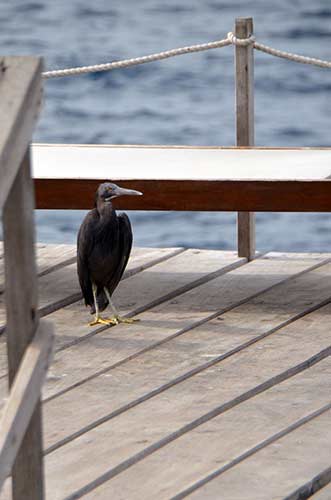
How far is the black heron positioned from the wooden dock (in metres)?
0.12

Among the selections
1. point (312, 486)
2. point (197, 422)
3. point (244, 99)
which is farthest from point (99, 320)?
point (312, 486)

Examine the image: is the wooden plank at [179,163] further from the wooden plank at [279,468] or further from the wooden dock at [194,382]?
the wooden plank at [279,468]

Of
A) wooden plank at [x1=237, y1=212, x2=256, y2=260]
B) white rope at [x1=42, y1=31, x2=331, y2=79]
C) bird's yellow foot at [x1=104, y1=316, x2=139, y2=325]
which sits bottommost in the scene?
bird's yellow foot at [x1=104, y1=316, x2=139, y2=325]

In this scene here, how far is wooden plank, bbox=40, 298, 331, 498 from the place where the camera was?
11.1ft

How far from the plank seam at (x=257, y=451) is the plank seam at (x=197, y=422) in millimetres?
204

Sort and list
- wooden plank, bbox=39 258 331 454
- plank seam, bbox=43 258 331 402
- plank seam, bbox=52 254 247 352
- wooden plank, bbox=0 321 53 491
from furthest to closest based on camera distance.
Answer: plank seam, bbox=52 254 247 352, plank seam, bbox=43 258 331 402, wooden plank, bbox=39 258 331 454, wooden plank, bbox=0 321 53 491

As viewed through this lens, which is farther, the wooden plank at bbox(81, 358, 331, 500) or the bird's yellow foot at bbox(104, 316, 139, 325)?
the bird's yellow foot at bbox(104, 316, 139, 325)

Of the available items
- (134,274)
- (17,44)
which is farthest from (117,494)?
(17,44)

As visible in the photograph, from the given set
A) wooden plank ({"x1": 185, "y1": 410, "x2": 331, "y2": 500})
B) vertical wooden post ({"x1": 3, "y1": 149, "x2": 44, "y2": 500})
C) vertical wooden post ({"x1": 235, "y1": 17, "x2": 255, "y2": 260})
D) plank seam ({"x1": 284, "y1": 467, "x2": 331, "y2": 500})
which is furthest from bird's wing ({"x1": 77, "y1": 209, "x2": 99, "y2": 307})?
Answer: vertical wooden post ({"x1": 3, "y1": 149, "x2": 44, "y2": 500})

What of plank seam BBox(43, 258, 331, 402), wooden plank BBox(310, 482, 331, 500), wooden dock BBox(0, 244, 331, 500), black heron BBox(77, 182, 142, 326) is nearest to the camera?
wooden plank BBox(310, 482, 331, 500)

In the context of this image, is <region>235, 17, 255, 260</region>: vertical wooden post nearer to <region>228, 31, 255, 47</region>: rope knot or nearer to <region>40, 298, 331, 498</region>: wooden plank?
<region>228, 31, 255, 47</region>: rope knot

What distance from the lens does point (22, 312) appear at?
2488 millimetres

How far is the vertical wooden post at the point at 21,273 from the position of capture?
95.8 inches

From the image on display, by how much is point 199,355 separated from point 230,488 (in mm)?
1114
